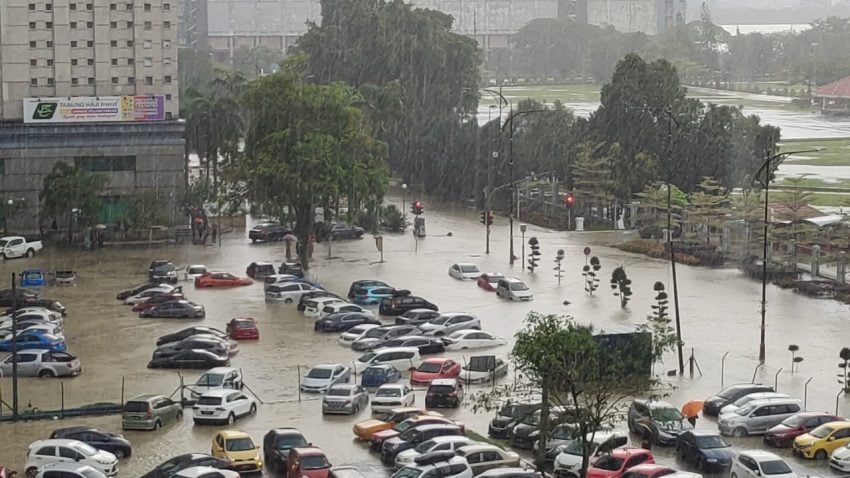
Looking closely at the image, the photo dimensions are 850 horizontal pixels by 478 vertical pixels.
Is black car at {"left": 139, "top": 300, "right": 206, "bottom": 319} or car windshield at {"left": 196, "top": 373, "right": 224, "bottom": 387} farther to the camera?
black car at {"left": 139, "top": 300, "right": 206, "bottom": 319}

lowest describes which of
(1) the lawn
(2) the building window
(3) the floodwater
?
(3) the floodwater

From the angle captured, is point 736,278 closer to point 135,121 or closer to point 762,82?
point 135,121

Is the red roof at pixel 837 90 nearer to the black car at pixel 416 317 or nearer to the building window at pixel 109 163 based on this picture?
the building window at pixel 109 163

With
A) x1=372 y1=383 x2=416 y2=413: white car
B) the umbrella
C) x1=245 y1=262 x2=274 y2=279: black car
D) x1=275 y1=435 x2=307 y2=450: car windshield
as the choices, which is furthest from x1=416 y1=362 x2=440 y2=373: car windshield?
x1=245 y1=262 x2=274 y2=279: black car

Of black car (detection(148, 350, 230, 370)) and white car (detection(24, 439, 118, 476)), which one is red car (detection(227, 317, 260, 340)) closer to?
black car (detection(148, 350, 230, 370))

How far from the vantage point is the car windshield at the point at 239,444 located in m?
20.2

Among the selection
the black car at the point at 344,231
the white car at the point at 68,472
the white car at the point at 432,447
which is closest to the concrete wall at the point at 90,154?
the black car at the point at 344,231

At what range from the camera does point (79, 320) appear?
31906 millimetres

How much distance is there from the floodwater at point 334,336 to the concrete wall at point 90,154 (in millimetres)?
2694

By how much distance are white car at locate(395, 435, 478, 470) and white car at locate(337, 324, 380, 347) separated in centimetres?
867

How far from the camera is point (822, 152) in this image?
67.6 meters

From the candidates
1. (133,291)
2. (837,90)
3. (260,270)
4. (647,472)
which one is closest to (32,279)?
(133,291)

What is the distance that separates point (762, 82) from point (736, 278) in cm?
8373

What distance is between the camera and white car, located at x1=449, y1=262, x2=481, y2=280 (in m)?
37.1
